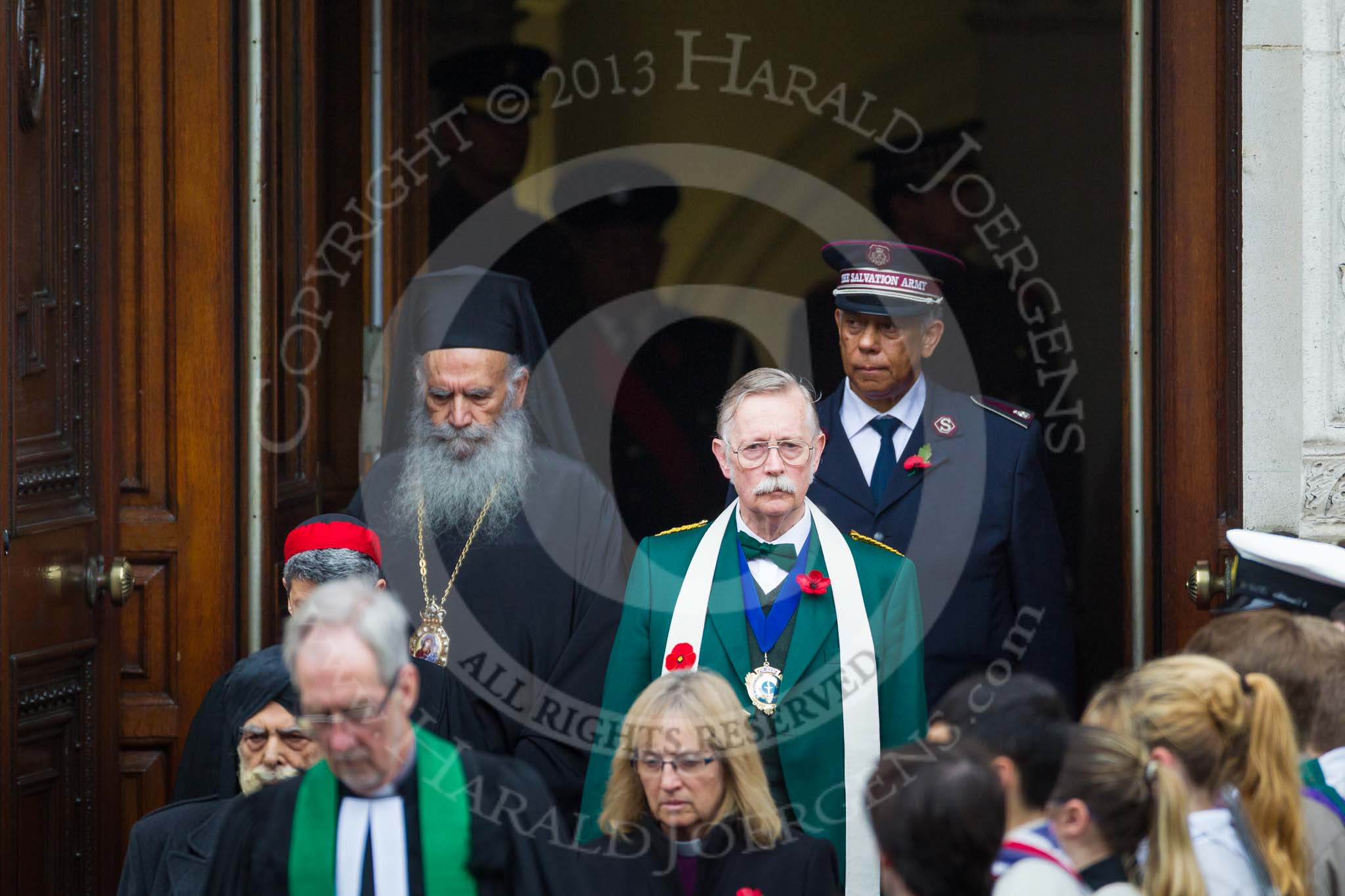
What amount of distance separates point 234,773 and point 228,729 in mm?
96

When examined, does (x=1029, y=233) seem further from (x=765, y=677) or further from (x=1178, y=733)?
(x=1178, y=733)

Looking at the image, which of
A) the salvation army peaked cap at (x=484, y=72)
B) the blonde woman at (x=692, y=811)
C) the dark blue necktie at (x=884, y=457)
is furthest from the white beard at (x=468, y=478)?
the salvation army peaked cap at (x=484, y=72)

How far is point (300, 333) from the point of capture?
5.87 metres

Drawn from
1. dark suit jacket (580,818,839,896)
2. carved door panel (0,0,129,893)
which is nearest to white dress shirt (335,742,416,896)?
dark suit jacket (580,818,839,896)

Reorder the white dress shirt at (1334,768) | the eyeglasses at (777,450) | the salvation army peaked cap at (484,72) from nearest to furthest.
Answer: the white dress shirt at (1334,768)
the eyeglasses at (777,450)
the salvation army peaked cap at (484,72)

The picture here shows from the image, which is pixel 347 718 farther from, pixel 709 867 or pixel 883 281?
pixel 883 281

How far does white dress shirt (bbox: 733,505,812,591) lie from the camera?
418 cm

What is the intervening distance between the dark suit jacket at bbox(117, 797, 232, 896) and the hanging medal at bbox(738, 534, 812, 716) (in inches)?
48.4

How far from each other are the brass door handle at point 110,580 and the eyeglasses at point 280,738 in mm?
1348

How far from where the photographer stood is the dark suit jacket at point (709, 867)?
3.40 meters

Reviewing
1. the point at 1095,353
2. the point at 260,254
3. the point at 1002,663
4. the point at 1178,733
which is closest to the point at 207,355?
the point at 260,254

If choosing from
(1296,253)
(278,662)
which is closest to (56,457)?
(278,662)

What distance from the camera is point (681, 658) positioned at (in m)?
4.07

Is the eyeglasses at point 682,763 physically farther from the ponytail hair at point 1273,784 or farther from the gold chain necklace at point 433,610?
the gold chain necklace at point 433,610
